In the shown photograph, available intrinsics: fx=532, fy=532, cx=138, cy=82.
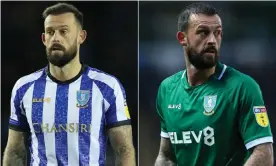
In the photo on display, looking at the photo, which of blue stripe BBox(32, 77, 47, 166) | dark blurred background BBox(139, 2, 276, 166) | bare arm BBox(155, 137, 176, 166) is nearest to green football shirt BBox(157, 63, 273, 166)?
bare arm BBox(155, 137, 176, 166)

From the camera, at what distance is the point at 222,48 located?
3.69 m

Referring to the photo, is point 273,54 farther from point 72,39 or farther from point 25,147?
point 25,147

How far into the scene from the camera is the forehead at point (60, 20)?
9.54 feet

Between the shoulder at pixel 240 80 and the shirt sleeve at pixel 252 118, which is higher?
the shoulder at pixel 240 80

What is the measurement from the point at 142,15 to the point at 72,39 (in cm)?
97

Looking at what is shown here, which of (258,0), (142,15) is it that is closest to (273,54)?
(258,0)

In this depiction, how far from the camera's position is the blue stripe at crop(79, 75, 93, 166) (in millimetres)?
2787

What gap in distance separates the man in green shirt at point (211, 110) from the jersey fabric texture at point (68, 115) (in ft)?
1.25

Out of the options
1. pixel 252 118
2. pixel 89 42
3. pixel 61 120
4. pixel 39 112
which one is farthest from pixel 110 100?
pixel 89 42

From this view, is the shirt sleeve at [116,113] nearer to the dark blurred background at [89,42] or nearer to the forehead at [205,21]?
the forehead at [205,21]

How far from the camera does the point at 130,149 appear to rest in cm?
285

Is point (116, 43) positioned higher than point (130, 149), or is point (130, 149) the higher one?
point (116, 43)

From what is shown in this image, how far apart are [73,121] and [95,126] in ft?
0.40

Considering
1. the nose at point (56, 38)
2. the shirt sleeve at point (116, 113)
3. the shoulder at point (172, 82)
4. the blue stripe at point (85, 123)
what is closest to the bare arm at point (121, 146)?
the shirt sleeve at point (116, 113)
